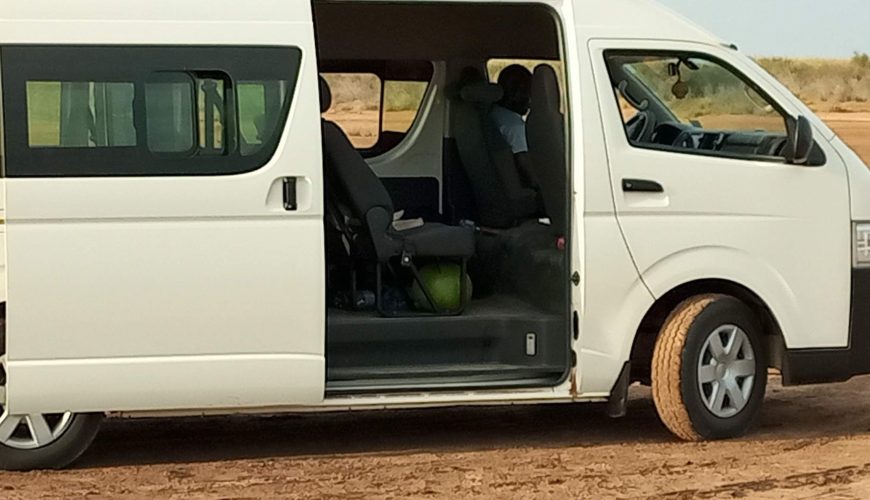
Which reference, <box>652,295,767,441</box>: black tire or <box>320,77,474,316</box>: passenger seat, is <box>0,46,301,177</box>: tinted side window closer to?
<box>320,77,474,316</box>: passenger seat

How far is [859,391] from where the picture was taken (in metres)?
10.4

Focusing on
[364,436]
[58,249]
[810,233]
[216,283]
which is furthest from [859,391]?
[58,249]

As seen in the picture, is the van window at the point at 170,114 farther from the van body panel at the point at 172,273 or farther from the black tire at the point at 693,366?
the black tire at the point at 693,366

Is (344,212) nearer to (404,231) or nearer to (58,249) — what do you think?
(404,231)

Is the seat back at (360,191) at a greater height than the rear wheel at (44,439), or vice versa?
the seat back at (360,191)

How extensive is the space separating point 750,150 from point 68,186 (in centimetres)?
349

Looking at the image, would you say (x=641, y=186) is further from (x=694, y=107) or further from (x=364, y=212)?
(x=364, y=212)

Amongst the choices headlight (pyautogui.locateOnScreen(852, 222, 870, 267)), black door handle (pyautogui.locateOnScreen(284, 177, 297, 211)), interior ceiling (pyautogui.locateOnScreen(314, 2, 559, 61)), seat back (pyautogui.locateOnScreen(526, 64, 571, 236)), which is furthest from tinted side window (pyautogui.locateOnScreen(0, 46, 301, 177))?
headlight (pyautogui.locateOnScreen(852, 222, 870, 267))

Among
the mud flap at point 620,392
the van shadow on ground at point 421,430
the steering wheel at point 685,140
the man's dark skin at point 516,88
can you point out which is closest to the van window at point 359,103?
the man's dark skin at point 516,88

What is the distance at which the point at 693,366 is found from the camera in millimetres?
8266

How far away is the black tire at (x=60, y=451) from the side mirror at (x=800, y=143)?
3.70m

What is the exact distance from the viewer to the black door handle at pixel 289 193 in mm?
7602

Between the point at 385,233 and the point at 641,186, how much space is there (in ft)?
4.41

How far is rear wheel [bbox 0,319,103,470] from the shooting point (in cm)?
771
